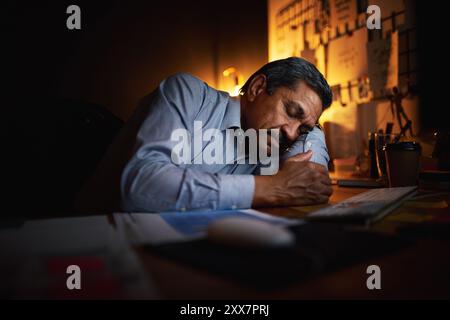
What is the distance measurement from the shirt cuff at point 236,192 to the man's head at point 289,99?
1.41 ft

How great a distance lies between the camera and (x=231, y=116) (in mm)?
1221

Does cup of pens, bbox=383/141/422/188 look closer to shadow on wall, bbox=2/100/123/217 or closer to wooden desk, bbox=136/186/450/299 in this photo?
wooden desk, bbox=136/186/450/299

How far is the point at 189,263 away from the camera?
1.34 ft

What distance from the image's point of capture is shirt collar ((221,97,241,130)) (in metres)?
1.21

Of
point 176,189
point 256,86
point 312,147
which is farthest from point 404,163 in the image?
point 176,189

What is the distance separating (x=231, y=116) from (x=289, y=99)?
19 cm

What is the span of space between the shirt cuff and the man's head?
43 centimetres

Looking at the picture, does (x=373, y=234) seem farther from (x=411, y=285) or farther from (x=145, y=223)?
(x=145, y=223)

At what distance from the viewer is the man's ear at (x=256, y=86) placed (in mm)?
1288

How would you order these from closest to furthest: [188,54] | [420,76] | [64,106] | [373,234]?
[373,234] < [64,106] < [420,76] < [188,54]

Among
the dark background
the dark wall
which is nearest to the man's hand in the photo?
the dark background
